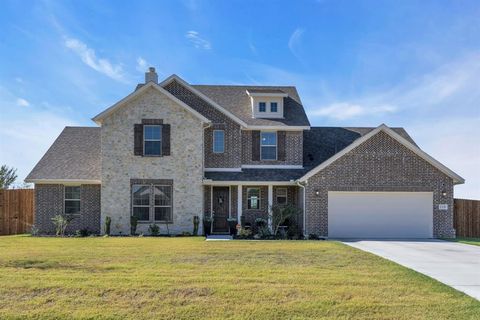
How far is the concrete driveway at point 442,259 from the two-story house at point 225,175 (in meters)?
2.88

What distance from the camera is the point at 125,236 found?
19.5 metres

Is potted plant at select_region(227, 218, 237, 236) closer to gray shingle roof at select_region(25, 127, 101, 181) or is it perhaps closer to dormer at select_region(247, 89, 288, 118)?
dormer at select_region(247, 89, 288, 118)

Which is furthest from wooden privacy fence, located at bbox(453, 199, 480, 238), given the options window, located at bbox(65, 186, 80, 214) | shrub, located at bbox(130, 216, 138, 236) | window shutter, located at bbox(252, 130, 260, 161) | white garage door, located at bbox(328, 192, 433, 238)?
window, located at bbox(65, 186, 80, 214)

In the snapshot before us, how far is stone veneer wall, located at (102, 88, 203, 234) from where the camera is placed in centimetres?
2009

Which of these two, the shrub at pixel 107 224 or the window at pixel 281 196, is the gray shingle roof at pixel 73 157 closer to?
the shrub at pixel 107 224

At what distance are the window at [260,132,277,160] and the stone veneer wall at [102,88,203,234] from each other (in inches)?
141

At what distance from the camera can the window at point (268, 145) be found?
22.2 meters

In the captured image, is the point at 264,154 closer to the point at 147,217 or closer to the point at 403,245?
the point at 147,217

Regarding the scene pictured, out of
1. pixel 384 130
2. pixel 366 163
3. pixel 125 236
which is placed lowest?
pixel 125 236

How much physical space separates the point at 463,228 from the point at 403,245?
8.29 m

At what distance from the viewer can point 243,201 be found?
21609 mm

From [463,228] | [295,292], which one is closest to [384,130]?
[463,228]

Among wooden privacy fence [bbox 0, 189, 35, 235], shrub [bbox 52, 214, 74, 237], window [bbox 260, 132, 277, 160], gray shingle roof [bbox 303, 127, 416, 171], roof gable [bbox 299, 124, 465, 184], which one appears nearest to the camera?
roof gable [bbox 299, 124, 465, 184]

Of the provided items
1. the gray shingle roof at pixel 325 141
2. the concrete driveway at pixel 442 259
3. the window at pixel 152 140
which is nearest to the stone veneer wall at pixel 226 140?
the window at pixel 152 140
